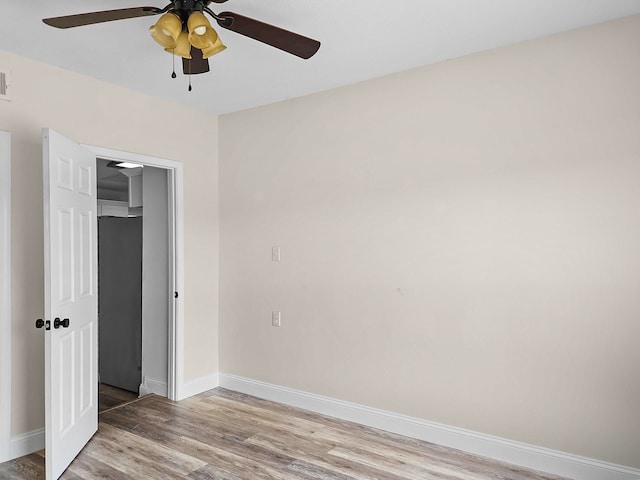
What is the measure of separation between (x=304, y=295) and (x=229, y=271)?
2.82ft

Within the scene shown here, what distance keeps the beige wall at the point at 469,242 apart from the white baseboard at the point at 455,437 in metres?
0.06

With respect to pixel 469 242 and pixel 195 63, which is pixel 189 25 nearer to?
pixel 195 63

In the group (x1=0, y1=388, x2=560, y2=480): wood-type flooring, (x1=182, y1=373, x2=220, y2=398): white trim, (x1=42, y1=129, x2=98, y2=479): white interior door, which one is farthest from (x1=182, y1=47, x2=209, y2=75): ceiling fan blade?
(x1=182, y1=373, x2=220, y2=398): white trim

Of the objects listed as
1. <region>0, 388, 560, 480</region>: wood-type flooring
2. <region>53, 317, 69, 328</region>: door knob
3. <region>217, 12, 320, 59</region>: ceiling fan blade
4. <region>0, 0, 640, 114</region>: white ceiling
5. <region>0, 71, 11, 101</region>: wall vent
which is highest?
<region>0, 0, 640, 114</region>: white ceiling

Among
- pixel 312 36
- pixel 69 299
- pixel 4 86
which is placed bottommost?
pixel 69 299

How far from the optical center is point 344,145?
3395mm

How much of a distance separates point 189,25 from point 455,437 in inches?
108

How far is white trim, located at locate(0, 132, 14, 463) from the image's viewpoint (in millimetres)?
2727

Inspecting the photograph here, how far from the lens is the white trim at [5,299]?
273 cm

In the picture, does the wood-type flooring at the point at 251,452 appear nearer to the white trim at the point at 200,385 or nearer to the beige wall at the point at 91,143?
the white trim at the point at 200,385

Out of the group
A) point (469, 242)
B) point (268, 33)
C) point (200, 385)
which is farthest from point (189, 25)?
point (200, 385)

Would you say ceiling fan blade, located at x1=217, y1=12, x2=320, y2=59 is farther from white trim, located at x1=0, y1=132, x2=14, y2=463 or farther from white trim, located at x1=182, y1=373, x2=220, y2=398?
white trim, located at x1=182, y1=373, x2=220, y2=398

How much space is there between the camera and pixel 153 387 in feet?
13.2

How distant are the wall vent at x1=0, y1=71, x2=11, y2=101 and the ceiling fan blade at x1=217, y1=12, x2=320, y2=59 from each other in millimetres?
1740
